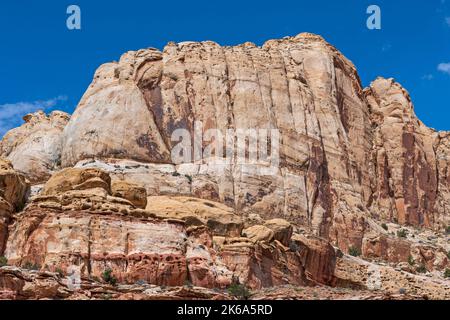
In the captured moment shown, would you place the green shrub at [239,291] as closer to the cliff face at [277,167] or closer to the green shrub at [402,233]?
the cliff face at [277,167]

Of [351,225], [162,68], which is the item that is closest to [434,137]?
[351,225]

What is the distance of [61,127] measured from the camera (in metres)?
106

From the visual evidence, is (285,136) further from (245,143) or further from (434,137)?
(434,137)

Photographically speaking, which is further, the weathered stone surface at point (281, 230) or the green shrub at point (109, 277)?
the weathered stone surface at point (281, 230)

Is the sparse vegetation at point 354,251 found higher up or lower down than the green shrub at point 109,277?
higher up

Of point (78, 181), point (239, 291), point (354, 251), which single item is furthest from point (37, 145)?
point (239, 291)

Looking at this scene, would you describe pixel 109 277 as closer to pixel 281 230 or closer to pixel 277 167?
pixel 281 230

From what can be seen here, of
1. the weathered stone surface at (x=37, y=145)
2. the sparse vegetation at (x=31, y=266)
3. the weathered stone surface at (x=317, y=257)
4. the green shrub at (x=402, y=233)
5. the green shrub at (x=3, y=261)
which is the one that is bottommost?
the sparse vegetation at (x=31, y=266)

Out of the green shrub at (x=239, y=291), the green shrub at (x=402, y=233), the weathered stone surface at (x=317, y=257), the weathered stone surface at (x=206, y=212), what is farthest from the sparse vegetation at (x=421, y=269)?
the green shrub at (x=239, y=291)

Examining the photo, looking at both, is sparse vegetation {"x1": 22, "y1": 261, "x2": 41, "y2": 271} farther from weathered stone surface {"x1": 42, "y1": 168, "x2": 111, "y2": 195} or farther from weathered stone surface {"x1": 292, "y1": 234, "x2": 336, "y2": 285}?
weathered stone surface {"x1": 292, "y1": 234, "x2": 336, "y2": 285}

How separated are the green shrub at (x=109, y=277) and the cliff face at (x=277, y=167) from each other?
19.9 feet

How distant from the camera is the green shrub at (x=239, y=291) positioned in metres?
57.8

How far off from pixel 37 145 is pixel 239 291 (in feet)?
153

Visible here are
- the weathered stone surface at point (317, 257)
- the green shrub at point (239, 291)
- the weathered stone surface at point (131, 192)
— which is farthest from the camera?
the weathered stone surface at point (317, 257)
